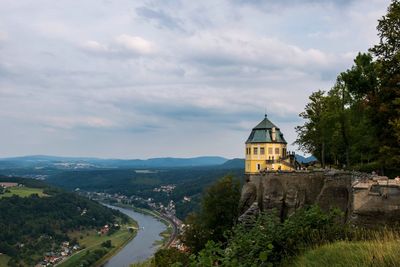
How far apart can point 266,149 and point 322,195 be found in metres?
16.4

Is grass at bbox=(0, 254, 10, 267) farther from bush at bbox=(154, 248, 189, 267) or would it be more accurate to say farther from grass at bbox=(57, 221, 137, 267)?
bush at bbox=(154, 248, 189, 267)

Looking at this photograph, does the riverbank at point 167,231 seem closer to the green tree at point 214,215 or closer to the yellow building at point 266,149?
the green tree at point 214,215

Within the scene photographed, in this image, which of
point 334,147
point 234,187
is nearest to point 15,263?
point 234,187

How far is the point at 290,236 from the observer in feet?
34.2

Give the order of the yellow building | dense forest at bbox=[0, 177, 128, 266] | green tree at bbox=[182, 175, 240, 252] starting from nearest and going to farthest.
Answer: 1. green tree at bbox=[182, 175, 240, 252]
2. the yellow building
3. dense forest at bbox=[0, 177, 128, 266]

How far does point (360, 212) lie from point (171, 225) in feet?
484

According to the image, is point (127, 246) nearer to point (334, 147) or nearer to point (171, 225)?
point (171, 225)

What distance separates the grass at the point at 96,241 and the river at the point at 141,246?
8.21 feet

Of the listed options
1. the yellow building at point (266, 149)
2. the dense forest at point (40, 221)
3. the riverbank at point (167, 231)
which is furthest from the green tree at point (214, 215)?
the dense forest at point (40, 221)

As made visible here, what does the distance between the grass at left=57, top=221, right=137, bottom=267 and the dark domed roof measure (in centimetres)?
7946

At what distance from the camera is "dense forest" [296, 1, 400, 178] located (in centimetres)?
2284

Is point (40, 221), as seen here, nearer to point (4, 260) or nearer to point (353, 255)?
point (4, 260)

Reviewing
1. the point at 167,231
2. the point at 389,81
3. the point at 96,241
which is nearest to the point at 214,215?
the point at 389,81

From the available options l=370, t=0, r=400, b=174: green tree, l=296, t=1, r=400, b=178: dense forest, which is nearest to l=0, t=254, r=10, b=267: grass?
l=296, t=1, r=400, b=178: dense forest
